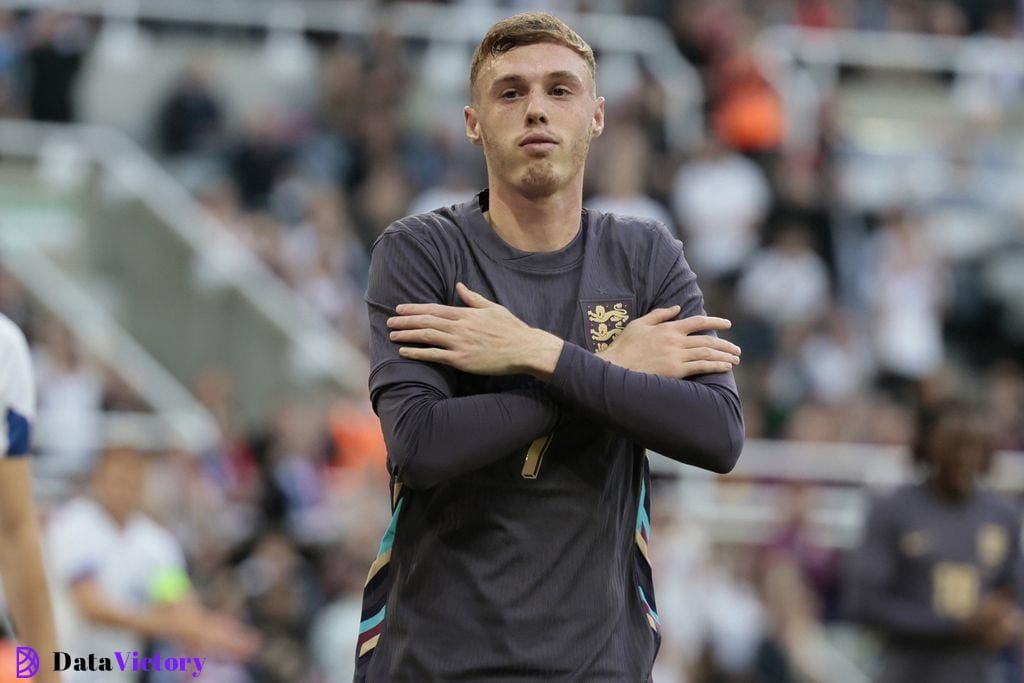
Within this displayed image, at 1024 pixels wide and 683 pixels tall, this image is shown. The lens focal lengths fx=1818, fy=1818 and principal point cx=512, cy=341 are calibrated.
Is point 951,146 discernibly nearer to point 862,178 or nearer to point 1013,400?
point 862,178

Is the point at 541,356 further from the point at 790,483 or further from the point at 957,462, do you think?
the point at 790,483

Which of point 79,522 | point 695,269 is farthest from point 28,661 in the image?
point 695,269

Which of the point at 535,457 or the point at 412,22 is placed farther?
the point at 412,22

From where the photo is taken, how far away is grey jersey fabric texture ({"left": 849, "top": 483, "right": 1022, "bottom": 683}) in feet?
26.1

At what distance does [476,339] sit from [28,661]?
59.2 inches

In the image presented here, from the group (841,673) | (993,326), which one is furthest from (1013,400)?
(841,673)

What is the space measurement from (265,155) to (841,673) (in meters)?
6.74

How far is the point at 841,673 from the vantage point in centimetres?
1230

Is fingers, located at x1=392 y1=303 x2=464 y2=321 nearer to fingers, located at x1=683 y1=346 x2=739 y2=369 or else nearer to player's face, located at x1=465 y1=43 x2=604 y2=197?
player's face, located at x1=465 y1=43 x2=604 y2=197

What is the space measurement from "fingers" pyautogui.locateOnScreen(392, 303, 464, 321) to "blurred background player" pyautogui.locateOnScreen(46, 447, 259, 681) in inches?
179

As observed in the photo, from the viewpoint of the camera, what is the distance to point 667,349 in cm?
408

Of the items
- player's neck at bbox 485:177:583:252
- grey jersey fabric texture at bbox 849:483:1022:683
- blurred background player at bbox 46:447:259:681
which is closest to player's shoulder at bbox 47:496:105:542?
blurred background player at bbox 46:447:259:681

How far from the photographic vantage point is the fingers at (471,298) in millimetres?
4062

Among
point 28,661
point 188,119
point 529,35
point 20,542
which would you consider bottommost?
→ point 28,661
